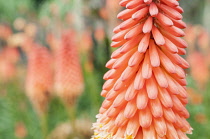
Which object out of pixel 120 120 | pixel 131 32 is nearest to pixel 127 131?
pixel 120 120

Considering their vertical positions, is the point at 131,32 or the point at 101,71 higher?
the point at 101,71

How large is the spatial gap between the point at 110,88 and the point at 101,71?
16.6 feet

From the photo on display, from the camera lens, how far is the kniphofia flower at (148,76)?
2.10 metres

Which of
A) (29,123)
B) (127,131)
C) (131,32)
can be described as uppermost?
(29,123)

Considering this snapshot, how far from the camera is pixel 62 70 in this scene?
4.89 m

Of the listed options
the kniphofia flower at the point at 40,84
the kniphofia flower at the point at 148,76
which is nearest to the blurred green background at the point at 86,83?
the kniphofia flower at the point at 40,84

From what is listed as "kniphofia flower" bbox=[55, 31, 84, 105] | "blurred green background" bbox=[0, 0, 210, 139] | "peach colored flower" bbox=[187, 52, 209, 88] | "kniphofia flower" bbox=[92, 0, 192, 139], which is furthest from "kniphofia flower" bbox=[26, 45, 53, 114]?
"peach colored flower" bbox=[187, 52, 209, 88]

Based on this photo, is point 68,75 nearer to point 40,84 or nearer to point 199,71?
point 40,84

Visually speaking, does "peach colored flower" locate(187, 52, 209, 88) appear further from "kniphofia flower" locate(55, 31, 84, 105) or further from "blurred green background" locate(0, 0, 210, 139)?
"kniphofia flower" locate(55, 31, 84, 105)

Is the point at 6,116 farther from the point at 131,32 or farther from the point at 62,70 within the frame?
the point at 131,32

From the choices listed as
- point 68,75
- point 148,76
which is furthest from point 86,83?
point 148,76

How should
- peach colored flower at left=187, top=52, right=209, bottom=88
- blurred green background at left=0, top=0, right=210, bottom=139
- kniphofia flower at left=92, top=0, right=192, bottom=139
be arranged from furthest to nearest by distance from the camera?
peach colored flower at left=187, top=52, right=209, bottom=88 → blurred green background at left=0, top=0, right=210, bottom=139 → kniphofia flower at left=92, top=0, right=192, bottom=139

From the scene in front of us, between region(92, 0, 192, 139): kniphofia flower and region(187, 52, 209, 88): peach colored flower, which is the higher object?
region(187, 52, 209, 88): peach colored flower

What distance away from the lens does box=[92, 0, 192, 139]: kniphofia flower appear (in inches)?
82.8
